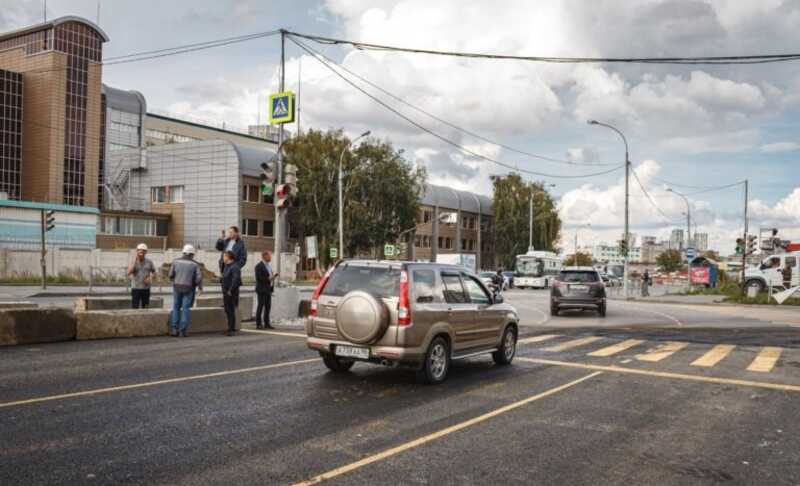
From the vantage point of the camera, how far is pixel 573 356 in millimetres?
11914

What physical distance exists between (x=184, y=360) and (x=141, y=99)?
78.5 m

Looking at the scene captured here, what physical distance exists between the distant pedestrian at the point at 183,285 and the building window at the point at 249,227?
147ft

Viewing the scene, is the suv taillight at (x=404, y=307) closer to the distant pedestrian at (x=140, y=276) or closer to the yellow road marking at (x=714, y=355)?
the yellow road marking at (x=714, y=355)

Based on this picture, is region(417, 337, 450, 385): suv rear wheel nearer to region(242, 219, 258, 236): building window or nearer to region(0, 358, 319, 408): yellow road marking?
region(0, 358, 319, 408): yellow road marking

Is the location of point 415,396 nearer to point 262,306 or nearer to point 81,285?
point 262,306

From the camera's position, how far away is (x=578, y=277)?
24.0 metres

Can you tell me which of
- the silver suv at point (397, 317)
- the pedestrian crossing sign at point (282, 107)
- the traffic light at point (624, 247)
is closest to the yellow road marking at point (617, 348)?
the silver suv at point (397, 317)

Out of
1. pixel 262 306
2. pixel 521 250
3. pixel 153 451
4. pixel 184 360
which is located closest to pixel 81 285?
pixel 262 306

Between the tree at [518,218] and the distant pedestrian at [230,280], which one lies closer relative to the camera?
the distant pedestrian at [230,280]

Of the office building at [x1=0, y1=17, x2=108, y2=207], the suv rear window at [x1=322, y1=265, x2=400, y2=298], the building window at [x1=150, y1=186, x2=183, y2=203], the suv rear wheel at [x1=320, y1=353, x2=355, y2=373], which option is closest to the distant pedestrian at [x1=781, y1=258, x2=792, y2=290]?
the suv rear wheel at [x1=320, y1=353, x2=355, y2=373]

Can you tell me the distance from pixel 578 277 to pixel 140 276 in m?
15.1

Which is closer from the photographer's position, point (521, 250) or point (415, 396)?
point (415, 396)

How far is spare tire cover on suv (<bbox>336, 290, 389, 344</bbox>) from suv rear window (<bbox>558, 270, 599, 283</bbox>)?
1663cm

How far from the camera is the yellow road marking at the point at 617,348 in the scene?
40.9ft
